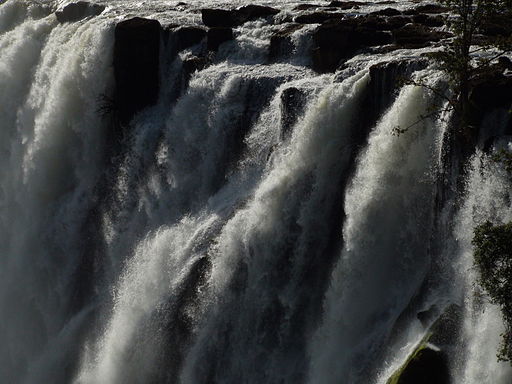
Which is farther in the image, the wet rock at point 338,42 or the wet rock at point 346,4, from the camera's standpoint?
the wet rock at point 346,4

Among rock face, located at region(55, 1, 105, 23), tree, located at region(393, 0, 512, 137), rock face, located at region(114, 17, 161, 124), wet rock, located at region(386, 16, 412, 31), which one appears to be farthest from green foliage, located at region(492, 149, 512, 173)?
rock face, located at region(55, 1, 105, 23)

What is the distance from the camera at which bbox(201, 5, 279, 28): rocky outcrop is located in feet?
104

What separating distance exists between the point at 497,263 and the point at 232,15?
16.9 m

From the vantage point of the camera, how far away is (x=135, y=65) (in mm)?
30812

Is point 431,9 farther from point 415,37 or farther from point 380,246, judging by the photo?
point 380,246

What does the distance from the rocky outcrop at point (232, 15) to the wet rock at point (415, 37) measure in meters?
6.09

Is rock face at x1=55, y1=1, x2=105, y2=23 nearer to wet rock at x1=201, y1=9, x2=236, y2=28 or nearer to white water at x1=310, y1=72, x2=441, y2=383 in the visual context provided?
wet rock at x1=201, y1=9, x2=236, y2=28

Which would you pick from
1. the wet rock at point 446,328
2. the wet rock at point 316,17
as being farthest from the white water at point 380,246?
the wet rock at point 316,17

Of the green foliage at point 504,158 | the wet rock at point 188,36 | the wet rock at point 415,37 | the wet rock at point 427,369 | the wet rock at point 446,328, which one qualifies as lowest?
the wet rock at point 427,369

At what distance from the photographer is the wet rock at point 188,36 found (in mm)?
30547

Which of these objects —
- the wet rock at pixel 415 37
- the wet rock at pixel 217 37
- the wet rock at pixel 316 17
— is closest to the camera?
the wet rock at pixel 415 37

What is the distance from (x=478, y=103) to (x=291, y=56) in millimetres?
8574

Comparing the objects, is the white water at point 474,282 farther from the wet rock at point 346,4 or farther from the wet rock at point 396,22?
the wet rock at point 346,4

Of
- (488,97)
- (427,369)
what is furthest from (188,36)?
(427,369)
